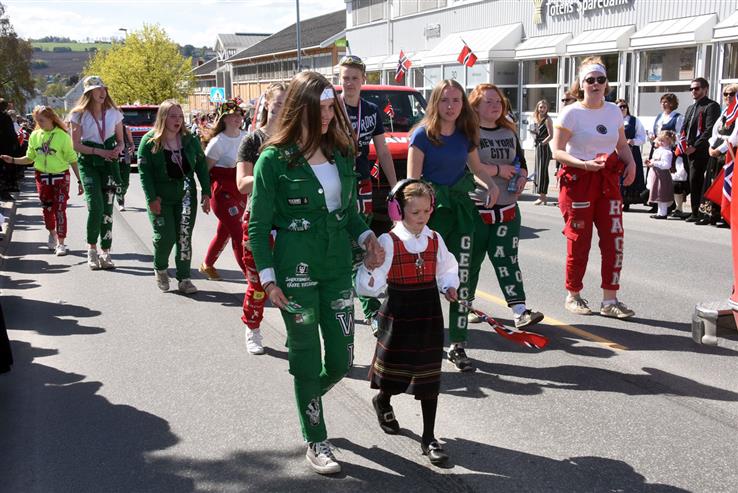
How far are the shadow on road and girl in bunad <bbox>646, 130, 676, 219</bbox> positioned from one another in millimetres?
10473

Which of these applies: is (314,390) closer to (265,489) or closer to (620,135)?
(265,489)

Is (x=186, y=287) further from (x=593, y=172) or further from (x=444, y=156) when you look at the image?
(x=593, y=172)

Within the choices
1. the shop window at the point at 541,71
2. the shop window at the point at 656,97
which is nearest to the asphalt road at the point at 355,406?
the shop window at the point at 656,97

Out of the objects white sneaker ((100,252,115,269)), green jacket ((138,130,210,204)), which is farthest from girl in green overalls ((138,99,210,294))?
white sneaker ((100,252,115,269))

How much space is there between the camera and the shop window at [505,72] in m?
29.8

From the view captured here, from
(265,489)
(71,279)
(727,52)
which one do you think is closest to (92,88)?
(71,279)

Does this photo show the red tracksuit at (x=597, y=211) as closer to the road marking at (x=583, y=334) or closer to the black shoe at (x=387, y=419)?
the road marking at (x=583, y=334)

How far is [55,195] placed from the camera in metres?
10.3

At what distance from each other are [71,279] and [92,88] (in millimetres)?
2239

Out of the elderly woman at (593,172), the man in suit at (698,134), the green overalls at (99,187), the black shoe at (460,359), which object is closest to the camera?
the black shoe at (460,359)

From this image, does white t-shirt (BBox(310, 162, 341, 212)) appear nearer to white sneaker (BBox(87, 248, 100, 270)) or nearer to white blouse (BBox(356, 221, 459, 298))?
white blouse (BBox(356, 221, 459, 298))

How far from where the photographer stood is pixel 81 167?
29.9ft

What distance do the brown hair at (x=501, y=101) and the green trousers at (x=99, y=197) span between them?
201 inches

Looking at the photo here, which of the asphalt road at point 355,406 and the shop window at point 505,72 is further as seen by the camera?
the shop window at point 505,72
